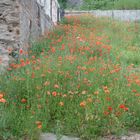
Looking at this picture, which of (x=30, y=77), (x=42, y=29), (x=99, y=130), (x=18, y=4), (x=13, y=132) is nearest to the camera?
(x=13, y=132)

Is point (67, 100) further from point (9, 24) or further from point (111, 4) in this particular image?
point (111, 4)

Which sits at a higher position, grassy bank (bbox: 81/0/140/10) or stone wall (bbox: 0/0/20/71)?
stone wall (bbox: 0/0/20/71)

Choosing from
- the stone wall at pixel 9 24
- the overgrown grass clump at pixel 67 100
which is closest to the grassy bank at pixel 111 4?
the stone wall at pixel 9 24

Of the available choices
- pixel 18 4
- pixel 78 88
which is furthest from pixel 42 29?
pixel 78 88

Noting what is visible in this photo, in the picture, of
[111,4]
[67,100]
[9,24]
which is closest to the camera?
[67,100]

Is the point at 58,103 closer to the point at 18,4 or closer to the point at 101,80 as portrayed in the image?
the point at 101,80

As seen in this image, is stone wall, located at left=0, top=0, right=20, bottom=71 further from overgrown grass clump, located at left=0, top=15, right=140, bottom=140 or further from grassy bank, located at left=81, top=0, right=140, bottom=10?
grassy bank, located at left=81, top=0, right=140, bottom=10

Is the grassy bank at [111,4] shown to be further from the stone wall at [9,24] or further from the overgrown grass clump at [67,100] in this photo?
the overgrown grass clump at [67,100]

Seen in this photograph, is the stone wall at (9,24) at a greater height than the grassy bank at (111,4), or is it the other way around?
the stone wall at (9,24)

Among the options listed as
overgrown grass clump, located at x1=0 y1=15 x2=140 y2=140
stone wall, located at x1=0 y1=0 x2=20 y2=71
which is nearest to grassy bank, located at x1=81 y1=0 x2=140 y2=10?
stone wall, located at x1=0 y1=0 x2=20 y2=71

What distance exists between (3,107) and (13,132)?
33cm

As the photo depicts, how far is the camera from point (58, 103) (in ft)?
17.5

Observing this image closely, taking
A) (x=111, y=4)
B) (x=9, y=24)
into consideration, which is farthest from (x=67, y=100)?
(x=111, y=4)

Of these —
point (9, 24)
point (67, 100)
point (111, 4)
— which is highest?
point (9, 24)
